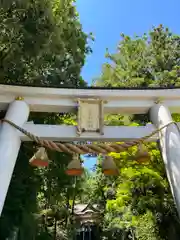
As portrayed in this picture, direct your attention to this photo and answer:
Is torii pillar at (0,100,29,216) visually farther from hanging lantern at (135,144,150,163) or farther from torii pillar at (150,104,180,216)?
torii pillar at (150,104,180,216)

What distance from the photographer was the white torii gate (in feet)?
14.2

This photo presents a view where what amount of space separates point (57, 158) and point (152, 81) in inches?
306

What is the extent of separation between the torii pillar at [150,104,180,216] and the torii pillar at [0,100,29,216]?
6.71 feet

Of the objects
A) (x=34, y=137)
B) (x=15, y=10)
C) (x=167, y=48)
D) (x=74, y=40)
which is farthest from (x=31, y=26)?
(x=167, y=48)

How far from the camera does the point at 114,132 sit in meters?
4.76

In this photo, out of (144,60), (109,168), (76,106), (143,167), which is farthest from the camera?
(144,60)

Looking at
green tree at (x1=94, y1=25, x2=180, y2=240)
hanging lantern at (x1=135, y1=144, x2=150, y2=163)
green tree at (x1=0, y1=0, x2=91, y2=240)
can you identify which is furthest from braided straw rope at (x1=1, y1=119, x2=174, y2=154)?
green tree at (x1=0, y1=0, x2=91, y2=240)

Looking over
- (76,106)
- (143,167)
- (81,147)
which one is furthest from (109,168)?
(143,167)

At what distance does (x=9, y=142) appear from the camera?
4.38m

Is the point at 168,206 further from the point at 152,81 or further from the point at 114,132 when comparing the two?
the point at 152,81

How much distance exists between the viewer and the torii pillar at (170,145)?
13.6ft

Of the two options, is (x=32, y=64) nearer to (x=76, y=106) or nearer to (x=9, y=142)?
(x=76, y=106)

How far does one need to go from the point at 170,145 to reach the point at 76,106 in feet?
5.18

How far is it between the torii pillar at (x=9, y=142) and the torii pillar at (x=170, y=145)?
205 cm
